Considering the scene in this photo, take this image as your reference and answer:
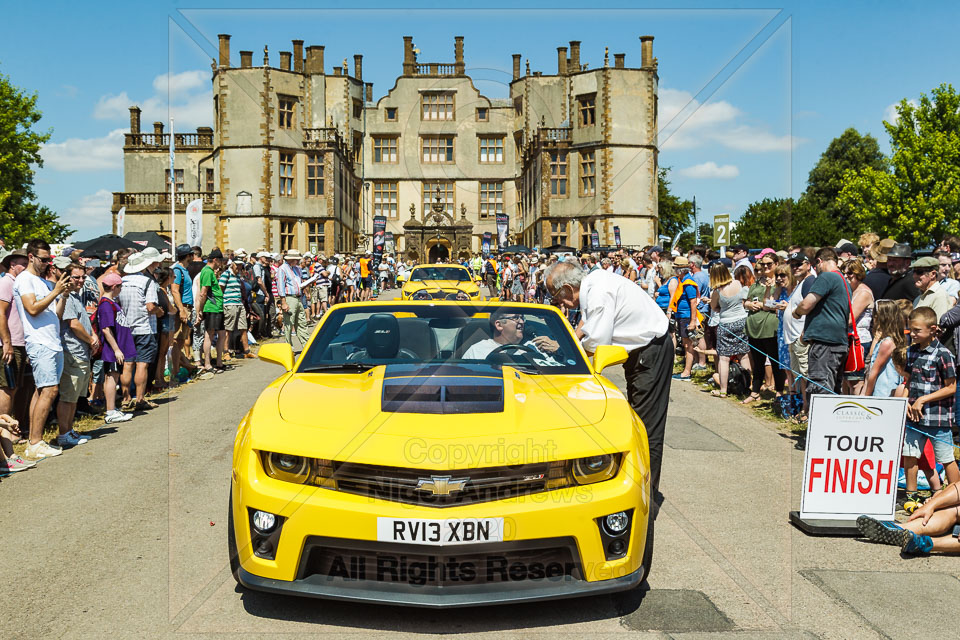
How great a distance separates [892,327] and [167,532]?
241 inches

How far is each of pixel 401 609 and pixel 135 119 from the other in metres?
71.4

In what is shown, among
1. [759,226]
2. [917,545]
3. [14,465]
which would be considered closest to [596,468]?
[917,545]

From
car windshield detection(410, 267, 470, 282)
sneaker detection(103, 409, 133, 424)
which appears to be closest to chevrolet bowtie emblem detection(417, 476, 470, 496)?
sneaker detection(103, 409, 133, 424)

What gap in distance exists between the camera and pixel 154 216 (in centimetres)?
5588

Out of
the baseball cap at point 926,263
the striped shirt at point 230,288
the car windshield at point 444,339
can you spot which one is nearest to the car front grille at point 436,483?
the car windshield at point 444,339

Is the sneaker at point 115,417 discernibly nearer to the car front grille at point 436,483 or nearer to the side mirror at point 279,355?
the side mirror at point 279,355

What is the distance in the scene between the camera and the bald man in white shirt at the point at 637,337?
6.13 meters

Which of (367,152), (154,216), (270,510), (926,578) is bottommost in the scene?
(926,578)

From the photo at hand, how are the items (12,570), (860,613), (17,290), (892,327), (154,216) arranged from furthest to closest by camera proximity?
(154,216) → (17,290) → (892,327) → (12,570) → (860,613)

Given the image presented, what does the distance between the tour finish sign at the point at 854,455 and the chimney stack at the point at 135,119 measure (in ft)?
226

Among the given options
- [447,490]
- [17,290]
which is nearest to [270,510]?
[447,490]

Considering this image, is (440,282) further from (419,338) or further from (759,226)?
(759,226)

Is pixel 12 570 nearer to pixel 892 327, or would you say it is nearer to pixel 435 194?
pixel 892 327

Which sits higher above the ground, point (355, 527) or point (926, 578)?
point (355, 527)
